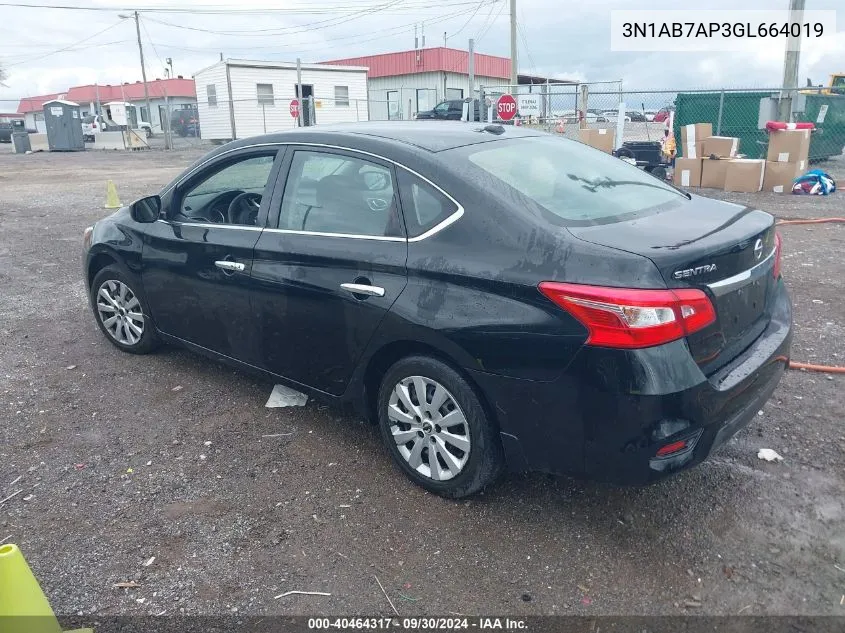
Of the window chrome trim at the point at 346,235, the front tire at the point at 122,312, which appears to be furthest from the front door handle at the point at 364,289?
the front tire at the point at 122,312

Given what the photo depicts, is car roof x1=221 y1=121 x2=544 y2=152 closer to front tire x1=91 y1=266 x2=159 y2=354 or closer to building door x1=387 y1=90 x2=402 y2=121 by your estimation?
front tire x1=91 y1=266 x2=159 y2=354

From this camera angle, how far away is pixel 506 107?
17.0m

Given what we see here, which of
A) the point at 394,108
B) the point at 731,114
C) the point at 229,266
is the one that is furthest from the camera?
the point at 394,108

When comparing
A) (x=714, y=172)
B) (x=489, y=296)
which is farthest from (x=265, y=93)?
(x=489, y=296)

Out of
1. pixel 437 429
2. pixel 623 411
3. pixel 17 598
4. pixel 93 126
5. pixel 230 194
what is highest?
pixel 93 126

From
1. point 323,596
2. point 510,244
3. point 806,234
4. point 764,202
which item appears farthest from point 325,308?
point 764,202

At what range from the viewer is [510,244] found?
283 centimetres

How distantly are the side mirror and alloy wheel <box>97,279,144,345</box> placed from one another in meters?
0.59

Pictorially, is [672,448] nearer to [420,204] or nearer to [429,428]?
[429,428]

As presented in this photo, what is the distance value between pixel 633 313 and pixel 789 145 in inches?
474

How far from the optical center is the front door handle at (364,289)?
3180 mm

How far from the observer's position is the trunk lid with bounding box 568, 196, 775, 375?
2.63m

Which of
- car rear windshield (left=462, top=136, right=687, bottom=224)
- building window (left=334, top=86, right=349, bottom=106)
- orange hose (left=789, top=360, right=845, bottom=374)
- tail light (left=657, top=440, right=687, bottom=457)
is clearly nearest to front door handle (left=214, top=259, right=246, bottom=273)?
car rear windshield (left=462, top=136, right=687, bottom=224)

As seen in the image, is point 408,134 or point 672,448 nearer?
point 672,448
